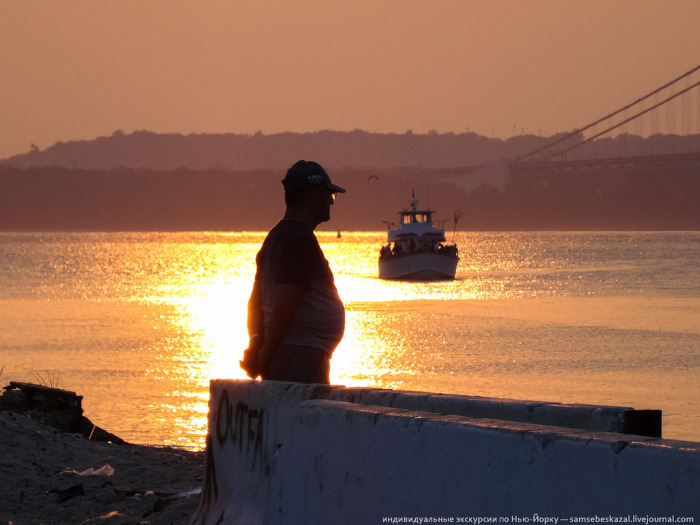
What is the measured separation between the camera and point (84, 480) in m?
7.15

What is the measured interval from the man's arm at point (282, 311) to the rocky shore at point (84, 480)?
5.03ft

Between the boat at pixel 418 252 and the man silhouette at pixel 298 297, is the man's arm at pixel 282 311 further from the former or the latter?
the boat at pixel 418 252

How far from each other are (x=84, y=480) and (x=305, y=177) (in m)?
3.05

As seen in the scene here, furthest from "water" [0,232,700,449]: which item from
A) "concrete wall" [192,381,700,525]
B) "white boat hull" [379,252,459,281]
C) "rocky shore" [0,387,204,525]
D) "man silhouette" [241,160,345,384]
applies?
"concrete wall" [192,381,700,525]

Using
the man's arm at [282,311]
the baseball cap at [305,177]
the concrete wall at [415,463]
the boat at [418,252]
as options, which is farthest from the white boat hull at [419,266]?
the concrete wall at [415,463]

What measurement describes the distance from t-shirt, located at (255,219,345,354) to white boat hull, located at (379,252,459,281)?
59633mm

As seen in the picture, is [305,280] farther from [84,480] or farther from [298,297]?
[84,480]

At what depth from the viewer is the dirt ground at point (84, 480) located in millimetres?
6238

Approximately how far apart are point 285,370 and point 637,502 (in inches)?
95.5

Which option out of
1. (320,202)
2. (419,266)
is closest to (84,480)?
(320,202)

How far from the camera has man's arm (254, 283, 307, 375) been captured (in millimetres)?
4898

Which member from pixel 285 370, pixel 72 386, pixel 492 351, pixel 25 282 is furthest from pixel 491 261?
pixel 285 370

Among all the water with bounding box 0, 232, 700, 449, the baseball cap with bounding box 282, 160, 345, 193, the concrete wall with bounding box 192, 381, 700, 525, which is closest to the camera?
the concrete wall with bounding box 192, 381, 700, 525

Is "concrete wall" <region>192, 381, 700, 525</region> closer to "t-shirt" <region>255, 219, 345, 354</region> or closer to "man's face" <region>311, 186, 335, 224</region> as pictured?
"t-shirt" <region>255, 219, 345, 354</region>
